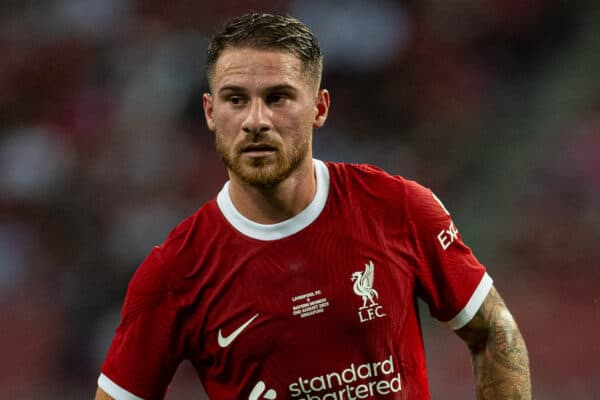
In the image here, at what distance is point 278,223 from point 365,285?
0.34m

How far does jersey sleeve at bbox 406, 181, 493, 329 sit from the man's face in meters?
0.45

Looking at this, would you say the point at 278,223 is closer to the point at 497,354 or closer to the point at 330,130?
the point at 497,354

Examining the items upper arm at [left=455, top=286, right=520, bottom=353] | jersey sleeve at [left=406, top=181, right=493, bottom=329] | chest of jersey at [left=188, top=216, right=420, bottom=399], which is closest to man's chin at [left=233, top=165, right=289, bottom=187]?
chest of jersey at [left=188, top=216, right=420, bottom=399]

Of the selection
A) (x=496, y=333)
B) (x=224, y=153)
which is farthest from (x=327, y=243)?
(x=496, y=333)

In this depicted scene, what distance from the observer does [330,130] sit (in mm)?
7781

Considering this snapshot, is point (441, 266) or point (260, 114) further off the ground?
point (260, 114)

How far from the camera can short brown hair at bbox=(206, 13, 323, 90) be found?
285 cm

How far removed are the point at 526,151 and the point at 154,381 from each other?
550 centimetres

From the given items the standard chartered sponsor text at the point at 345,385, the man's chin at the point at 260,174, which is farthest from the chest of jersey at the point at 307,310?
the man's chin at the point at 260,174

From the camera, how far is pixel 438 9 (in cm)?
801

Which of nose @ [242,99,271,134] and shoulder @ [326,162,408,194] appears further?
shoulder @ [326,162,408,194]

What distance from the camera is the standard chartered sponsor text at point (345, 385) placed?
2.81 meters

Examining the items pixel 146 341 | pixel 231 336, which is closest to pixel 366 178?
pixel 231 336

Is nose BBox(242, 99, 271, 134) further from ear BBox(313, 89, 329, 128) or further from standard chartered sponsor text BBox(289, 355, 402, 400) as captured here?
standard chartered sponsor text BBox(289, 355, 402, 400)
